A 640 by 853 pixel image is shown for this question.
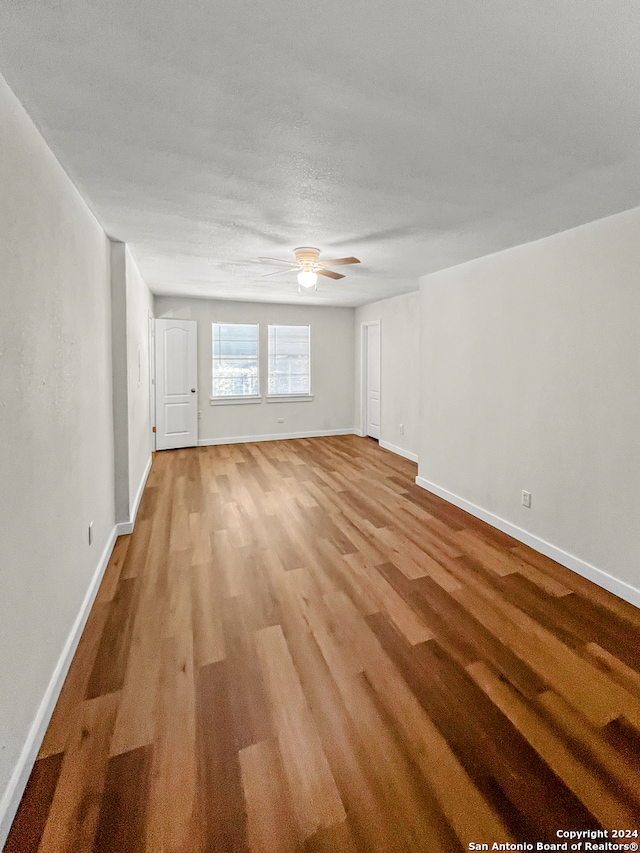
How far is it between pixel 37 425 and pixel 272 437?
5.43m

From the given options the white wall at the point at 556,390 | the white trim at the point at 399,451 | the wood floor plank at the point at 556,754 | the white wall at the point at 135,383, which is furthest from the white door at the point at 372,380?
the wood floor plank at the point at 556,754

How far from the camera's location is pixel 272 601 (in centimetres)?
243

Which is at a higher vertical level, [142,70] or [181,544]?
[142,70]

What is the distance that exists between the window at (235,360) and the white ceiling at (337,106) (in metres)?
3.77

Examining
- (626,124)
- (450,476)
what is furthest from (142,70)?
(450,476)

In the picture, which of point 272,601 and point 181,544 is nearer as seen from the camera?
point 272,601

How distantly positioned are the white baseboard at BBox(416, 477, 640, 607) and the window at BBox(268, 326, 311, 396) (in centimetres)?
366

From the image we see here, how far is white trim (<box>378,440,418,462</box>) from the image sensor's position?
5.77 m

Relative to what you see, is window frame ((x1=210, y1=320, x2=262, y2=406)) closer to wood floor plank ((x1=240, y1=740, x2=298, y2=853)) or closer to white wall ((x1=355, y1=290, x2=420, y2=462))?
white wall ((x1=355, y1=290, x2=420, y2=462))

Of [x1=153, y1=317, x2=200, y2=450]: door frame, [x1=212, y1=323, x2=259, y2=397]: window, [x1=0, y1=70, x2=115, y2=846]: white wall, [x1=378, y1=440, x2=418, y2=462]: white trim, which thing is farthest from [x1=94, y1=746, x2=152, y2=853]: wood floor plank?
[x1=212, y1=323, x2=259, y2=397]: window

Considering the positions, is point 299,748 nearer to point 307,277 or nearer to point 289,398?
point 307,277

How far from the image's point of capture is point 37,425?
1.56 meters

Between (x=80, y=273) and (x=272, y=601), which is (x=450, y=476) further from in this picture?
(x=80, y=273)

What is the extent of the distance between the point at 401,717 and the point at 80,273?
9.04 ft
